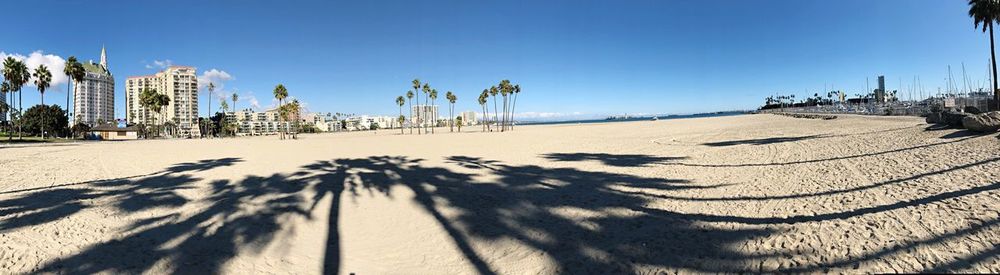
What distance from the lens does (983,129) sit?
10.9 meters

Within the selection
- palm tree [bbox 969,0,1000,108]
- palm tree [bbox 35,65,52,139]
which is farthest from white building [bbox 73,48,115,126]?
palm tree [bbox 969,0,1000,108]

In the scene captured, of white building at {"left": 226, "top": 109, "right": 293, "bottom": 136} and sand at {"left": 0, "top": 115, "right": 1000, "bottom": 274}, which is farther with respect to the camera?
white building at {"left": 226, "top": 109, "right": 293, "bottom": 136}

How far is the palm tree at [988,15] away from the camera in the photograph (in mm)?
22359

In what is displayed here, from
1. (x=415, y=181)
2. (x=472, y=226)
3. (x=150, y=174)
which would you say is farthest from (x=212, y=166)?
(x=472, y=226)

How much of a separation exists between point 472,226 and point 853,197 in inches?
232

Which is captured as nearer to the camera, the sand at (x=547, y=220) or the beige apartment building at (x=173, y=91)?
the sand at (x=547, y=220)

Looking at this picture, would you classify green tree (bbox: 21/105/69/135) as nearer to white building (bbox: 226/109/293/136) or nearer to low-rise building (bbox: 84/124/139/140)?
low-rise building (bbox: 84/124/139/140)

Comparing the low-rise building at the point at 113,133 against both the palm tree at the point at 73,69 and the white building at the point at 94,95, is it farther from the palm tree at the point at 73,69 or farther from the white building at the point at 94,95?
the white building at the point at 94,95

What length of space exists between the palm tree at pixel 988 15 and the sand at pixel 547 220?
68.5 feet

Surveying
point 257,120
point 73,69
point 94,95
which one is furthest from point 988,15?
point 257,120

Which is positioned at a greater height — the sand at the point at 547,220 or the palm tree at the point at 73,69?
the palm tree at the point at 73,69

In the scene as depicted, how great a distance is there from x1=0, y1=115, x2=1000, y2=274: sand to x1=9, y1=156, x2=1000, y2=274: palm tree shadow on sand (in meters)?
0.03

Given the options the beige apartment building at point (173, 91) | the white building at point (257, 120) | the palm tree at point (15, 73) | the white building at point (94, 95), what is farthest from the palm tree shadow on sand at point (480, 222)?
the white building at point (94, 95)

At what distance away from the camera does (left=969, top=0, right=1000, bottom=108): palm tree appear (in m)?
22.4
